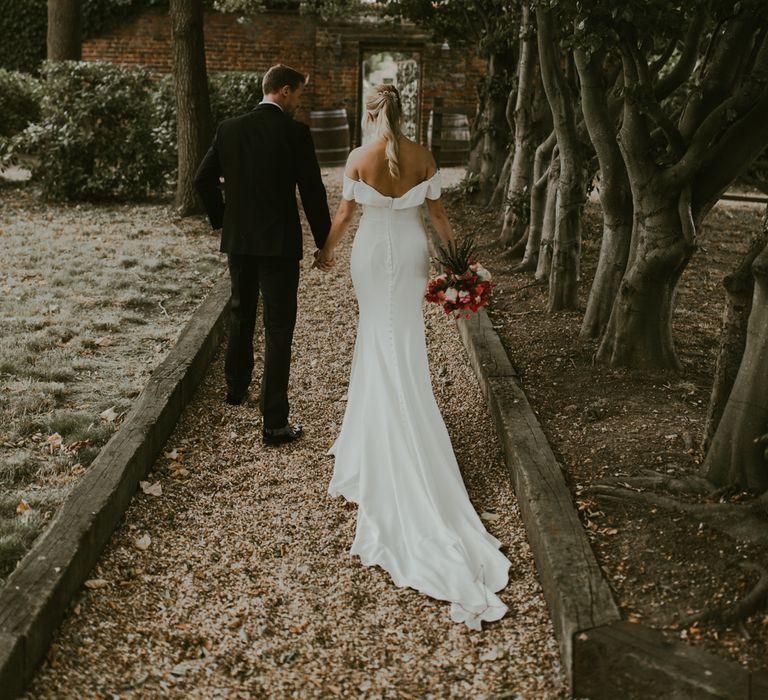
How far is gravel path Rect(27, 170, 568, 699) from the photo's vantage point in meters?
3.85

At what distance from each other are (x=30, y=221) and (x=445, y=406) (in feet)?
26.0

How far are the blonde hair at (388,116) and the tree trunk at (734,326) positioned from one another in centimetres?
182

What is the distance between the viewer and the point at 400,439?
5.26m

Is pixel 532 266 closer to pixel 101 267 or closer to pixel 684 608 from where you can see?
pixel 101 267

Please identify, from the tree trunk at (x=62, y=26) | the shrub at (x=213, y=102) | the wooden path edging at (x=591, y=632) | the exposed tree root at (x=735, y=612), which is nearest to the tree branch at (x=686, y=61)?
the wooden path edging at (x=591, y=632)

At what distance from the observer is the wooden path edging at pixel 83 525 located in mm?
3646

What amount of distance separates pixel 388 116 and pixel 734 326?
2073 millimetres

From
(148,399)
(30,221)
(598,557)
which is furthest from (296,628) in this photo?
(30,221)

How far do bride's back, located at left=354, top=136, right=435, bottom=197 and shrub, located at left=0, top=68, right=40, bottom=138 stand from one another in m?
12.2

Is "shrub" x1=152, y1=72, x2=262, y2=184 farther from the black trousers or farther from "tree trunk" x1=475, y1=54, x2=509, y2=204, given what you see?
the black trousers

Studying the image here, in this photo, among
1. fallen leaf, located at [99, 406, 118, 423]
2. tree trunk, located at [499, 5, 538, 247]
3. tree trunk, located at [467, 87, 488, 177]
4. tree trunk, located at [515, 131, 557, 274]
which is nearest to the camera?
fallen leaf, located at [99, 406, 118, 423]

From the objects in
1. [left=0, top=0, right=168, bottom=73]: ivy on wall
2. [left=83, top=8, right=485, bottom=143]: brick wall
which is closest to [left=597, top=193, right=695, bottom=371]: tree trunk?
[left=83, top=8, right=485, bottom=143]: brick wall

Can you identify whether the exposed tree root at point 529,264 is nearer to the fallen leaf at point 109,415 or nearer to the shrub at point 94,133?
the fallen leaf at point 109,415

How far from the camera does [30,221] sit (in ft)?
41.7
